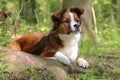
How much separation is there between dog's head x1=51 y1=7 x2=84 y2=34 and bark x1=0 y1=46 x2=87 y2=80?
640mm

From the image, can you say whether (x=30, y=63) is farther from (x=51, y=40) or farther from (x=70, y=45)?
(x=70, y=45)

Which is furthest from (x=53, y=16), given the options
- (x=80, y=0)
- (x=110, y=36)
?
(x=110, y=36)

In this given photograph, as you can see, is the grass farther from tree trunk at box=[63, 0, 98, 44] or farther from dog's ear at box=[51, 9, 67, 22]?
tree trunk at box=[63, 0, 98, 44]

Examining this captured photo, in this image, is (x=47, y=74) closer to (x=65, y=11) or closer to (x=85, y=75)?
(x=85, y=75)

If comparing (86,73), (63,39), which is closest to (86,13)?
(63,39)

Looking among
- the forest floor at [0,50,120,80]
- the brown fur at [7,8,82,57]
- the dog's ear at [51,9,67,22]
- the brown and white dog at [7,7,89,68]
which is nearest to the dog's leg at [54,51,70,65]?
the brown and white dog at [7,7,89,68]

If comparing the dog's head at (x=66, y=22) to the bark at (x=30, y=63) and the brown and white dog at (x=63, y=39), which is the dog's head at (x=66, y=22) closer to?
the brown and white dog at (x=63, y=39)

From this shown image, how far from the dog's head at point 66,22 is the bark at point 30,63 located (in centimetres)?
64

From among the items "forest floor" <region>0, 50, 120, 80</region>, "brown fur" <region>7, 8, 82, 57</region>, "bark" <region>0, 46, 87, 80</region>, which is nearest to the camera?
"forest floor" <region>0, 50, 120, 80</region>

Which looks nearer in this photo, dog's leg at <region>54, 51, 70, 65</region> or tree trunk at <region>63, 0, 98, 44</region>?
dog's leg at <region>54, 51, 70, 65</region>

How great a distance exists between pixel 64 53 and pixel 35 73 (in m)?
1.17

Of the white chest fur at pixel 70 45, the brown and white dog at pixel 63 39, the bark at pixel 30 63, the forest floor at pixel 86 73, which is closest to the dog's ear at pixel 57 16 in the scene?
the brown and white dog at pixel 63 39

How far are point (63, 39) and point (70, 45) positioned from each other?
220mm

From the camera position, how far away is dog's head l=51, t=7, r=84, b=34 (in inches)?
276
